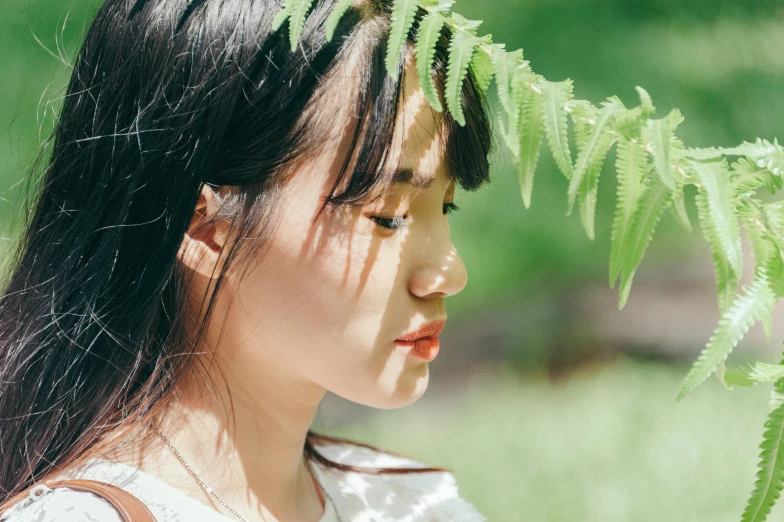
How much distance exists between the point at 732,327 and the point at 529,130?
1.06 ft

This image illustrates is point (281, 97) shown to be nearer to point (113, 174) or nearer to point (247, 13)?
point (247, 13)

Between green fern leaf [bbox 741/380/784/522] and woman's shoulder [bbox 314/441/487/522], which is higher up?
green fern leaf [bbox 741/380/784/522]

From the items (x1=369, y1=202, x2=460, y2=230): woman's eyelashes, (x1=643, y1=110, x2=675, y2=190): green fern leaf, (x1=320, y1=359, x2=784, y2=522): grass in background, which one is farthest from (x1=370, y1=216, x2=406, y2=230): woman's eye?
(x1=320, y1=359, x2=784, y2=522): grass in background

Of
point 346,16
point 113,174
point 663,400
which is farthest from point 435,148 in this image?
point 663,400

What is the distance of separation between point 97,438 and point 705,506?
1.89m

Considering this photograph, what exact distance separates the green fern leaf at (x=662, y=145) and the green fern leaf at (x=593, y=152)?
0.16 feet

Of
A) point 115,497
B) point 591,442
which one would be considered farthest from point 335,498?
point 591,442

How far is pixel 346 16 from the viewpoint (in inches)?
43.4

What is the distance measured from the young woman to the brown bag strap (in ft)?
0.09

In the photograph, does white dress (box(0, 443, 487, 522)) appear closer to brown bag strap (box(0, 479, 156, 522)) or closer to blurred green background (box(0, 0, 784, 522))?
brown bag strap (box(0, 479, 156, 522))

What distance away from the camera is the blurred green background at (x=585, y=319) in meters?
2.40

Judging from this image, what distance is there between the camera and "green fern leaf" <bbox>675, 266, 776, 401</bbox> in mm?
774

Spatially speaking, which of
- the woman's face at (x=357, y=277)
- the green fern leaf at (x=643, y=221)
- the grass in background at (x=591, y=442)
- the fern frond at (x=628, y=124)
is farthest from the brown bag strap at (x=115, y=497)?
the grass in background at (x=591, y=442)

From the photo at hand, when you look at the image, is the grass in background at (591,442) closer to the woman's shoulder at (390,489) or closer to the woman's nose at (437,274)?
the woman's shoulder at (390,489)
